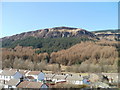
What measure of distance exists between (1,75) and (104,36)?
83.8ft

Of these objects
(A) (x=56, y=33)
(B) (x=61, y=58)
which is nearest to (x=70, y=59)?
(B) (x=61, y=58)

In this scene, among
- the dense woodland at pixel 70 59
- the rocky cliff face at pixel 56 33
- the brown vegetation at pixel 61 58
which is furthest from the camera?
the rocky cliff face at pixel 56 33

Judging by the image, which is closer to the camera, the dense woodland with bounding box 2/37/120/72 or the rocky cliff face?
the dense woodland with bounding box 2/37/120/72

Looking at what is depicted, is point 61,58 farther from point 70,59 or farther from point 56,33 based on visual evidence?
point 56,33

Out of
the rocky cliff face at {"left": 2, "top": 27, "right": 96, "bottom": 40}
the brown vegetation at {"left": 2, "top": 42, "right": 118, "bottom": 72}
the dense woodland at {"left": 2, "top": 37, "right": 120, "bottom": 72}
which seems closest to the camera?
the dense woodland at {"left": 2, "top": 37, "right": 120, "bottom": 72}

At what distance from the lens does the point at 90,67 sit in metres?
11.3

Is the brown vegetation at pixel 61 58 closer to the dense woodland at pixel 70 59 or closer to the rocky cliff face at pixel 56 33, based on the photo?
the dense woodland at pixel 70 59

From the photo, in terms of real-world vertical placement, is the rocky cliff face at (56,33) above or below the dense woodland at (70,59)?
above

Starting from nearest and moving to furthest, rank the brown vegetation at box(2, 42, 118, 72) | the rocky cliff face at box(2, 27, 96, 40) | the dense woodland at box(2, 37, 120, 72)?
the dense woodland at box(2, 37, 120, 72), the brown vegetation at box(2, 42, 118, 72), the rocky cliff face at box(2, 27, 96, 40)

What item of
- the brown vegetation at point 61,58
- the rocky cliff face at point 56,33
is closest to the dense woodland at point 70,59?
the brown vegetation at point 61,58

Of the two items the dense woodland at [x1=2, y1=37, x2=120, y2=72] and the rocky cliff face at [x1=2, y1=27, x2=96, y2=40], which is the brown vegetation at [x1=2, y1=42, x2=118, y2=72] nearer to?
the dense woodland at [x1=2, y1=37, x2=120, y2=72]

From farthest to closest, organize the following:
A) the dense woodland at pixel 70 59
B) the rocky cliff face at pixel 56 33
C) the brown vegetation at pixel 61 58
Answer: the rocky cliff face at pixel 56 33 → the brown vegetation at pixel 61 58 → the dense woodland at pixel 70 59

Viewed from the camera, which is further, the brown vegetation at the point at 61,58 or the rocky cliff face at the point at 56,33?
the rocky cliff face at the point at 56,33

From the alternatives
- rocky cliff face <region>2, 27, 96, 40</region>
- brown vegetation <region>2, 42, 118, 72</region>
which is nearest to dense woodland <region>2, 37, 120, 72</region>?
brown vegetation <region>2, 42, 118, 72</region>
